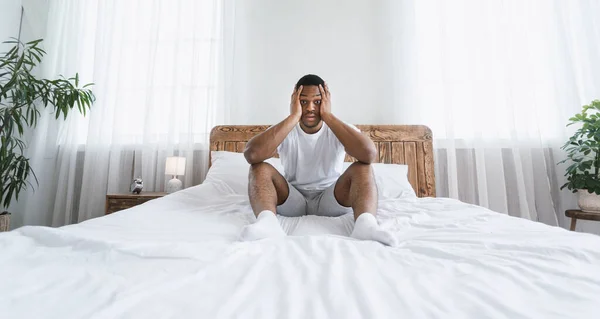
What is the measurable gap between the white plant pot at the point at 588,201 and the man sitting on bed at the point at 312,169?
182 centimetres

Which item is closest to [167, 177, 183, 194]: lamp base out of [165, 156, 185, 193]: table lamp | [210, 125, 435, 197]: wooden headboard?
[165, 156, 185, 193]: table lamp

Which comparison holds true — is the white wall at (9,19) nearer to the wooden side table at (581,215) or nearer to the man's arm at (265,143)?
the man's arm at (265,143)

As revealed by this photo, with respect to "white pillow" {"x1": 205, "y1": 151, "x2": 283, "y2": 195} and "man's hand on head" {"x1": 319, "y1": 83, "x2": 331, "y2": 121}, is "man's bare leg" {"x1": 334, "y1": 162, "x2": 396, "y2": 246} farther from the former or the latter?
"white pillow" {"x1": 205, "y1": 151, "x2": 283, "y2": 195}

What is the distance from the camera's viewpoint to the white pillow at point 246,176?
5.19ft

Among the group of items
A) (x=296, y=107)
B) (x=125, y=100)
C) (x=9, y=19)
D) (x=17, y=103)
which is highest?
(x=9, y=19)

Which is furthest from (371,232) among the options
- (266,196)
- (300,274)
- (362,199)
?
(266,196)

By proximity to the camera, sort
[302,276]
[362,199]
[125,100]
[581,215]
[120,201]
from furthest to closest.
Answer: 1. [125,100]
2. [120,201]
3. [581,215]
4. [362,199]
5. [302,276]

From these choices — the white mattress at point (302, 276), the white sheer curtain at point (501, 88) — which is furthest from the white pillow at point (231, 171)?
the white sheer curtain at point (501, 88)

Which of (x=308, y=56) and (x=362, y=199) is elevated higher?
(x=308, y=56)

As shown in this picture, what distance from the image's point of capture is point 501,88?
2.17m

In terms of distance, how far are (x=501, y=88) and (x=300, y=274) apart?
248 centimetres

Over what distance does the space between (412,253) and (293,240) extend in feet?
0.99

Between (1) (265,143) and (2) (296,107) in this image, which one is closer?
(1) (265,143)

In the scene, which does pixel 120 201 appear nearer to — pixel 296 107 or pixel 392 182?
pixel 296 107
